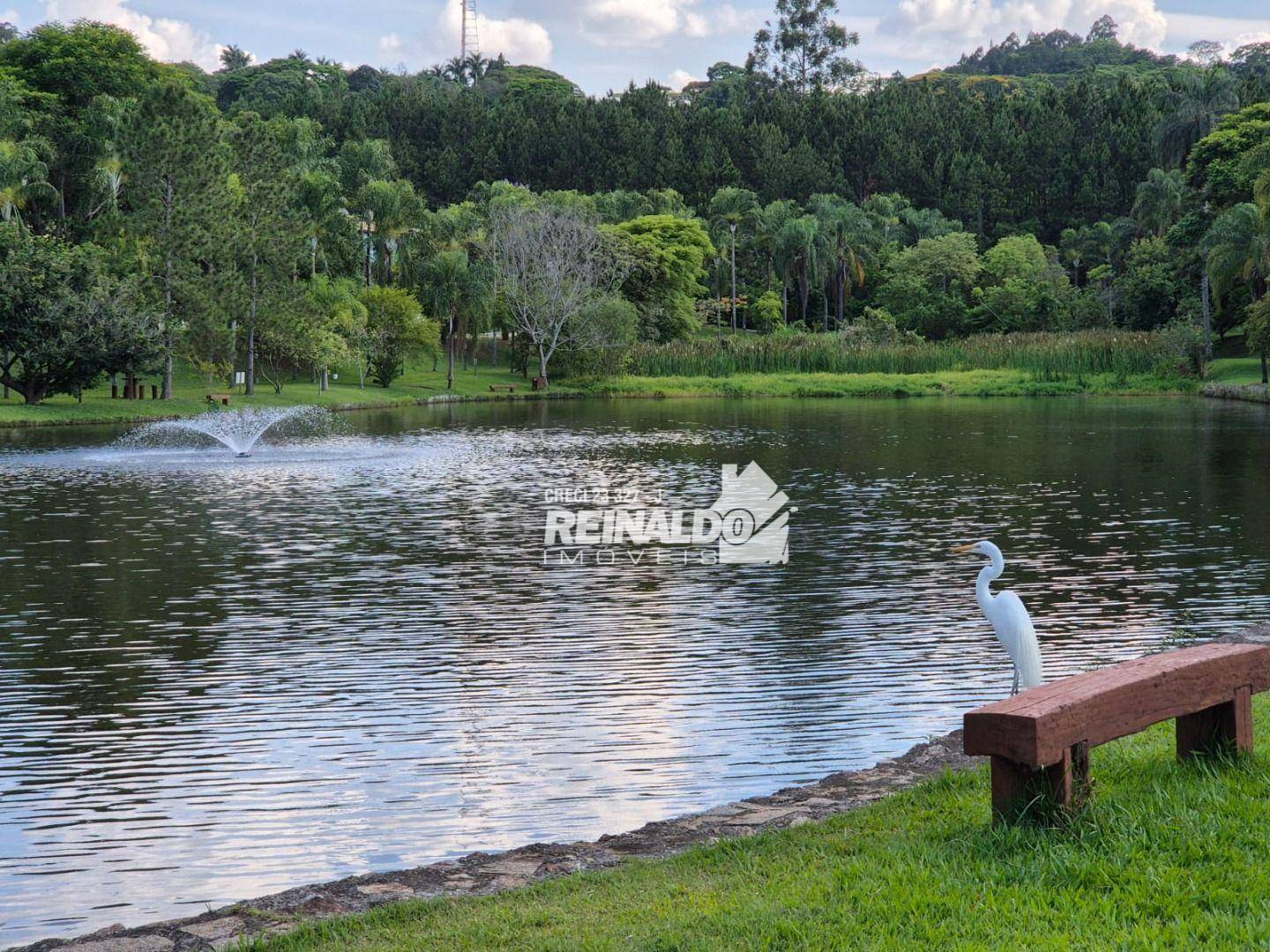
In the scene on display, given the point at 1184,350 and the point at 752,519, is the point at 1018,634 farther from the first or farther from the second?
the point at 1184,350

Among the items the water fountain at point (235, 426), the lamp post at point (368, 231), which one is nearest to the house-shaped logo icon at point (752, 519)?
the water fountain at point (235, 426)

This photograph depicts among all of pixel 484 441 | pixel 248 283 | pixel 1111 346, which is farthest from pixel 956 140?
pixel 484 441

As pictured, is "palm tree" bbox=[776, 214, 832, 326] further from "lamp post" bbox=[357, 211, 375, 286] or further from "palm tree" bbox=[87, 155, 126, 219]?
"palm tree" bbox=[87, 155, 126, 219]

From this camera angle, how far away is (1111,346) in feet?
222

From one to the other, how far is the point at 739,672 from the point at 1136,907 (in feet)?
21.8

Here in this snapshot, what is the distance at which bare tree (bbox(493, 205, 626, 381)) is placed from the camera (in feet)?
226

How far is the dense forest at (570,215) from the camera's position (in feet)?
176

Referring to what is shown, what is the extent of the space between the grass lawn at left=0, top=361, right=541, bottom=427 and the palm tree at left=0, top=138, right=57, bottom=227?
294 inches

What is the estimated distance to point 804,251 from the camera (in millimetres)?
95312

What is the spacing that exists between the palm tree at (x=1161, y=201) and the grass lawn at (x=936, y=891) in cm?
9145

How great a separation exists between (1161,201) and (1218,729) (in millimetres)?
91644

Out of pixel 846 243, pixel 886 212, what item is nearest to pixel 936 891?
pixel 846 243

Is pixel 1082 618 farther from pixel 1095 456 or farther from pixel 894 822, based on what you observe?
pixel 1095 456

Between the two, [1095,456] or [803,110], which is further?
[803,110]
